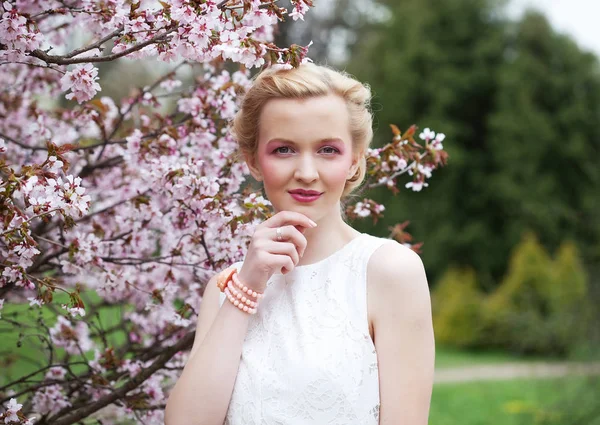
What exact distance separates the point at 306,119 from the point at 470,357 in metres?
12.1

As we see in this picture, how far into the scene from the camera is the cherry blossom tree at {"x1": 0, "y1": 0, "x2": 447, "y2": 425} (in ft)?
6.53

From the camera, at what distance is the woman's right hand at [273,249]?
182cm

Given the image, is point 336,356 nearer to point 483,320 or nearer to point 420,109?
point 483,320

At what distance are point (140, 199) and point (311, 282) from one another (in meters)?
0.95

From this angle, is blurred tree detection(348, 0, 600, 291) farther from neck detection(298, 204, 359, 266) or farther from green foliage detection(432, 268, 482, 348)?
neck detection(298, 204, 359, 266)

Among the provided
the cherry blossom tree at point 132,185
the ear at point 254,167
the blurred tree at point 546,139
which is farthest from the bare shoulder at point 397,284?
the blurred tree at point 546,139

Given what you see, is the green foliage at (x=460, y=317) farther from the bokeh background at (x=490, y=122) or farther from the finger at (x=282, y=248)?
the finger at (x=282, y=248)

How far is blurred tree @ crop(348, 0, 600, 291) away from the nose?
1467 cm

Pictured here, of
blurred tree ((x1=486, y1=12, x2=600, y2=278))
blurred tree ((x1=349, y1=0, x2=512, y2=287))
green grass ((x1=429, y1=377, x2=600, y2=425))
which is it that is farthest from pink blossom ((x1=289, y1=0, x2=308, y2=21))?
blurred tree ((x1=486, y1=12, x2=600, y2=278))

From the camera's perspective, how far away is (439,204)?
672 inches

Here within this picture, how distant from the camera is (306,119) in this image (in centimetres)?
186

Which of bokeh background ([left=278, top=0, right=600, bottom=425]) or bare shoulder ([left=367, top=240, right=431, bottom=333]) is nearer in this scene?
bare shoulder ([left=367, top=240, right=431, bottom=333])

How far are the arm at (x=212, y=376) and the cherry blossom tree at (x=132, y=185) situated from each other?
44 cm

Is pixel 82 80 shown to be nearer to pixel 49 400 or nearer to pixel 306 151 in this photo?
pixel 306 151
